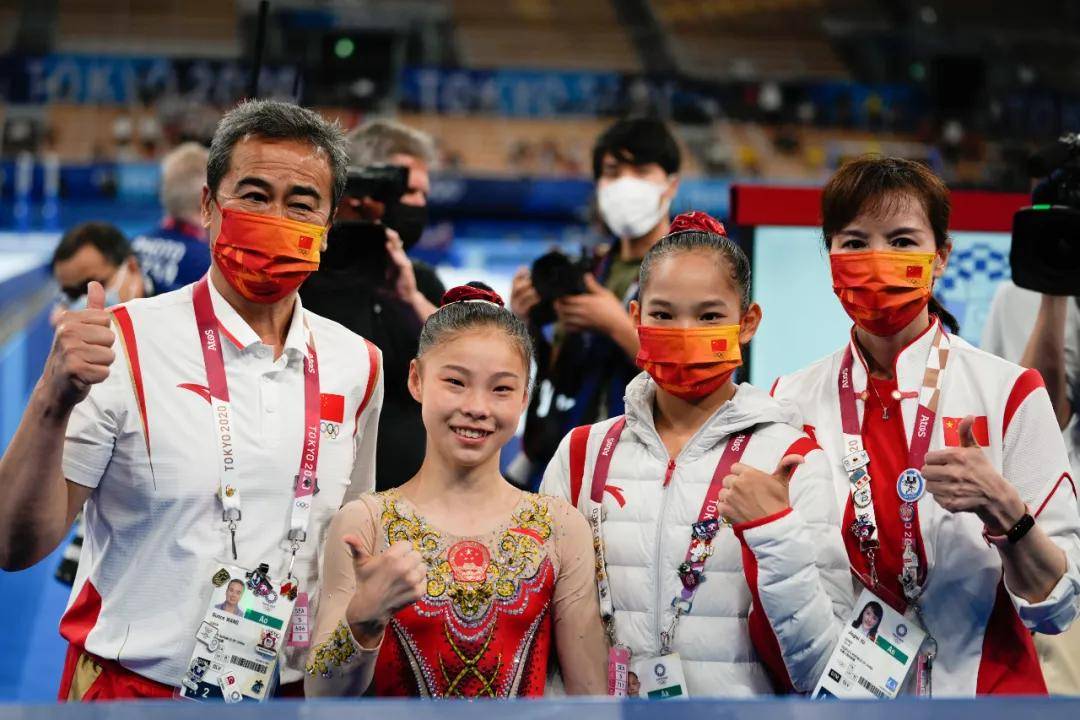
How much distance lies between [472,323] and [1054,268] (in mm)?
1554

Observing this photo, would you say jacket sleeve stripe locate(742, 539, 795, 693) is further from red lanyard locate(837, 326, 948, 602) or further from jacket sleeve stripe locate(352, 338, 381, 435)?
jacket sleeve stripe locate(352, 338, 381, 435)

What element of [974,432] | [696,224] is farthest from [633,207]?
[974,432]

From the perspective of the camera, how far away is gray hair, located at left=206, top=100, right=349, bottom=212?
2791 millimetres

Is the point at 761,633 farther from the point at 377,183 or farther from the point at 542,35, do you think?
the point at 542,35

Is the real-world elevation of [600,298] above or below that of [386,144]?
below

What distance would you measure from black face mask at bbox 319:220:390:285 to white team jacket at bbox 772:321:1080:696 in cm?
166

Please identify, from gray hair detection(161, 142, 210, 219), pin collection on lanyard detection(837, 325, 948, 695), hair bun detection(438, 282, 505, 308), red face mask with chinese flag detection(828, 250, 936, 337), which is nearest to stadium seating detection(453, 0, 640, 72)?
gray hair detection(161, 142, 210, 219)

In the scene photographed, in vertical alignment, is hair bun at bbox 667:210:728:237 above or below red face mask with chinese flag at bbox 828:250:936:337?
above

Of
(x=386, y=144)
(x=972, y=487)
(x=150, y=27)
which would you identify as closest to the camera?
(x=972, y=487)

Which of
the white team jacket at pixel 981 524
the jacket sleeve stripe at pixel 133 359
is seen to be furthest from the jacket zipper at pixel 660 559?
the jacket sleeve stripe at pixel 133 359

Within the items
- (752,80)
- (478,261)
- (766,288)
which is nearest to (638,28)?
(752,80)

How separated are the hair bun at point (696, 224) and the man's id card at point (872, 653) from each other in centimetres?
88

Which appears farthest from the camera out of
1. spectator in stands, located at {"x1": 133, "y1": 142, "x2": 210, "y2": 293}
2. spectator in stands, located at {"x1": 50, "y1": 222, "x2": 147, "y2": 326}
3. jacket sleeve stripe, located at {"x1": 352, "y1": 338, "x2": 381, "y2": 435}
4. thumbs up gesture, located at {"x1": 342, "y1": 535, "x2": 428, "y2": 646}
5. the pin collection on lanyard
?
spectator in stands, located at {"x1": 50, "y1": 222, "x2": 147, "y2": 326}

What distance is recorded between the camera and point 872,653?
102 inches
